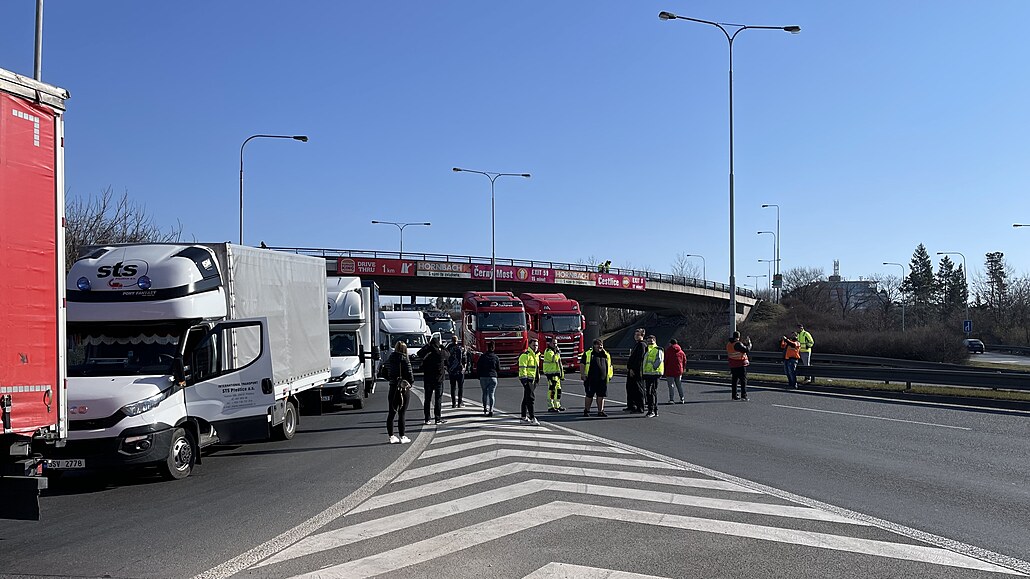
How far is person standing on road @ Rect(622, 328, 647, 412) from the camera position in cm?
1755

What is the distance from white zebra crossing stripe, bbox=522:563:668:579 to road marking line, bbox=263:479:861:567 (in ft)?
6.18

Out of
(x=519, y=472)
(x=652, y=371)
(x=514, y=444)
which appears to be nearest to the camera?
(x=519, y=472)

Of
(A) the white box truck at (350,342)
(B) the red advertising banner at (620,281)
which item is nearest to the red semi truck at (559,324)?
(A) the white box truck at (350,342)

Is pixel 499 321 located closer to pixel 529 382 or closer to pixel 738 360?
pixel 738 360

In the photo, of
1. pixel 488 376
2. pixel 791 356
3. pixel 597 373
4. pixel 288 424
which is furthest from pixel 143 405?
pixel 791 356

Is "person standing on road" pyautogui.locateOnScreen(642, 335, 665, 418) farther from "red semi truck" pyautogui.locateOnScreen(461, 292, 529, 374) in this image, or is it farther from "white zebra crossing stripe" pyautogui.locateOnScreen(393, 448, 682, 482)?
"red semi truck" pyautogui.locateOnScreen(461, 292, 529, 374)

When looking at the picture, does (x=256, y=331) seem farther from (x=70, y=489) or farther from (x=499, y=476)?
(x=499, y=476)

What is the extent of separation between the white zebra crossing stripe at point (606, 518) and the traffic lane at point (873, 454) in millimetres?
726

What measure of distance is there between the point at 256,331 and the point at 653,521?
733cm

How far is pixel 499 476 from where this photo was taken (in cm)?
1029

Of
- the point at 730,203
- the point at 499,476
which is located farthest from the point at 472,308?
the point at 499,476

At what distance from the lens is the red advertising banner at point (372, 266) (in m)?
55.4

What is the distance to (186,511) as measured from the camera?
8594 millimetres

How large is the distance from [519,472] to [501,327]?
23279mm
